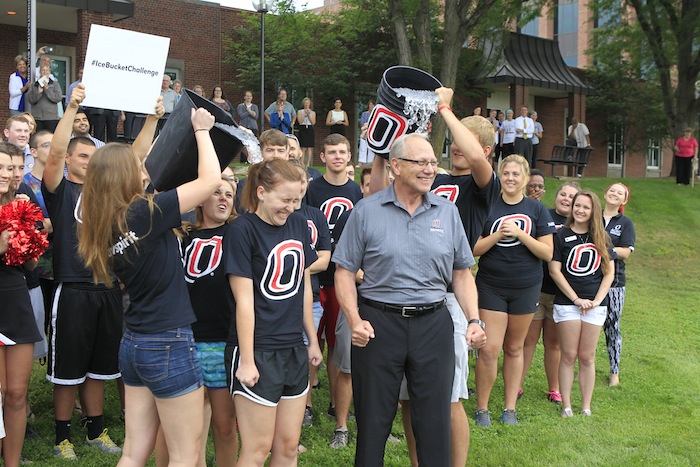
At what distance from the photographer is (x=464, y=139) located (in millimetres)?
3998

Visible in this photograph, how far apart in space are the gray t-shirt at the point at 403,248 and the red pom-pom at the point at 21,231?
1.71 m

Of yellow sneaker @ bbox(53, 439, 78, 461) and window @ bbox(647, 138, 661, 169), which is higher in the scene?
window @ bbox(647, 138, 661, 169)

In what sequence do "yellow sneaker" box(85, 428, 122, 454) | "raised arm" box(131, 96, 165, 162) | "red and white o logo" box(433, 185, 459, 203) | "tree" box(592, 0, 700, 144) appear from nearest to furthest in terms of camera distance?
"raised arm" box(131, 96, 165, 162)
"red and white o logo" box(433, 185, 459, 203)
"yellow sneaker" box(85, 428, 122, 454)
"tree" box(592, 0, 700, 144)

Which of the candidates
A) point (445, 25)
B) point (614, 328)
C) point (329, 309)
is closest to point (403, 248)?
point (329, 309)

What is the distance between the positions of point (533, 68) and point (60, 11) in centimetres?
1851

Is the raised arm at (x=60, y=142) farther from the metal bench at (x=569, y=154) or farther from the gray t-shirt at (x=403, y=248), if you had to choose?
the metal bench at (x=569, y=154)

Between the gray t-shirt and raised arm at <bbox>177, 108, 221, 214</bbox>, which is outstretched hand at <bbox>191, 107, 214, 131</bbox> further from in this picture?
the gray t-shirt

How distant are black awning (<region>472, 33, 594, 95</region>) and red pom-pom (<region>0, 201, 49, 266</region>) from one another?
2490 centimetres

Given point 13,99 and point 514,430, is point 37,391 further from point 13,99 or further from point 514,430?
point 13,99

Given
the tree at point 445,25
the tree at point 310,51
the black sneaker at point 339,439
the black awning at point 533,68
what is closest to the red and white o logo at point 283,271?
the black sneaker at point 339,439

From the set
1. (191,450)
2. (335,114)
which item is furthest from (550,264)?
(335,114)

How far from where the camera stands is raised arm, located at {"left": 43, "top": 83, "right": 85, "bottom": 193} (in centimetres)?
411

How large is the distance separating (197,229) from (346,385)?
6.07ft

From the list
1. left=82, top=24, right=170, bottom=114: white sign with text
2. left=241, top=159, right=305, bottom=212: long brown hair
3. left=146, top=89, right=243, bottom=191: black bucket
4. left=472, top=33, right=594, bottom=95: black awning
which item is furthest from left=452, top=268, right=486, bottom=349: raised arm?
left=472, top=33, right=594, bottom=95: black awning
